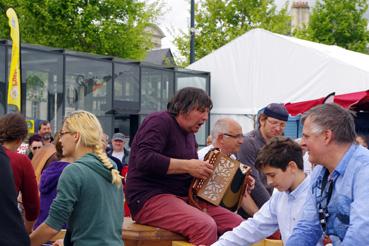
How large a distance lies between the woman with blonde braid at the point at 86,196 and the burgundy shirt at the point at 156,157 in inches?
18.3

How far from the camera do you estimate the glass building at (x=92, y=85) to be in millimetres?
15570

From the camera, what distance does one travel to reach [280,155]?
3.96 metres

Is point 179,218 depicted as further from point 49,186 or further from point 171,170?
point 49,186

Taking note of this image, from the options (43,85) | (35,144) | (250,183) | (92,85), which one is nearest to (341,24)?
(92,85)

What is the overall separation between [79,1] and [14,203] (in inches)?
711

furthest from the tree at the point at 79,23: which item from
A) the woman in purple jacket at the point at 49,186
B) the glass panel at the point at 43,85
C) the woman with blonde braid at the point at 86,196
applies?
the woman with blonde braid at the point at 86,196

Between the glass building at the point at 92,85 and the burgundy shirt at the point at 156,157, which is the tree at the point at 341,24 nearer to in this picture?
the glass building at the point at 92,85

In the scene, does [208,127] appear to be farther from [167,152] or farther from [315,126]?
[315,126]

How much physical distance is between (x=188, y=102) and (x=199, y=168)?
453 millimetres

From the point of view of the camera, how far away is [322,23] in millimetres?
27562

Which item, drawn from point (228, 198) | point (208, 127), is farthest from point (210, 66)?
point (228, 198)

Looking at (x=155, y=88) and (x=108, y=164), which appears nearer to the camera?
(x=108, y=164)

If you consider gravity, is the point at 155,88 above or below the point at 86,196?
above

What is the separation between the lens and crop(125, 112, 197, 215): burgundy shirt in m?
4.47
